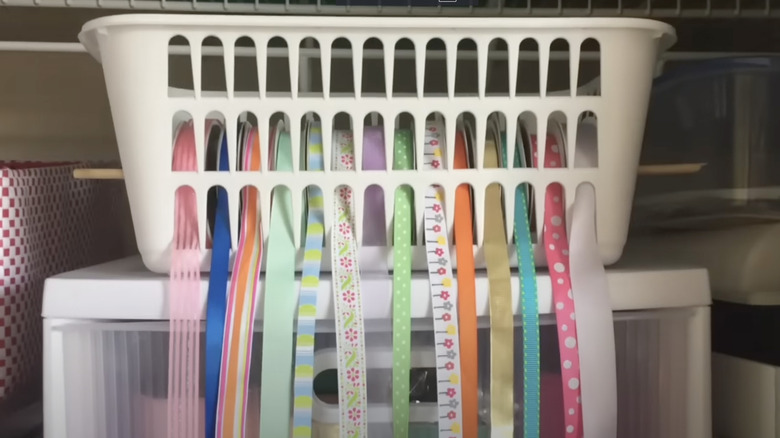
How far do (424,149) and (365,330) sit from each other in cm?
17

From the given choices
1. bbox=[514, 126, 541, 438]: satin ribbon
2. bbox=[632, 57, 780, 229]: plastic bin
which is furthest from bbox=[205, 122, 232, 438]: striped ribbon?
bbox=[632, 57, 780, 229]: plastic bin

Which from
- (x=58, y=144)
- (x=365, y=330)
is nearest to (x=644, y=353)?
(x=365, y=330)

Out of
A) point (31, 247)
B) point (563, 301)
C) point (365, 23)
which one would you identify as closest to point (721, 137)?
point (563, 301)

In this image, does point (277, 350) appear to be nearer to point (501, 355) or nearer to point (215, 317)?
point (215, 317)

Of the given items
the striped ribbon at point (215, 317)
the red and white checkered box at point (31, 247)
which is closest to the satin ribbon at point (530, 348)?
the striped ribbon at point (215, 317)

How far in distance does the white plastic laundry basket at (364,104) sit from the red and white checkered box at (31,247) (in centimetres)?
16

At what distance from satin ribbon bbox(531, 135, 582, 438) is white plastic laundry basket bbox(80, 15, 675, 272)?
0.02m

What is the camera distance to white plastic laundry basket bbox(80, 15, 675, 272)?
582 mm

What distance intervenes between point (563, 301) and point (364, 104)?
0.23 m

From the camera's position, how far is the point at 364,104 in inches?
23.4

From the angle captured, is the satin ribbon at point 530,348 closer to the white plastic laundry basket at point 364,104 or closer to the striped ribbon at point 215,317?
the white plastic laundry basket at point 364,104

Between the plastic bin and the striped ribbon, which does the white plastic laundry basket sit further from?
the plastic bin

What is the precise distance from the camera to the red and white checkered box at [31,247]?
677 millimetres

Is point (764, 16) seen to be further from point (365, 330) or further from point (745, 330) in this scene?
point (365, 330)
